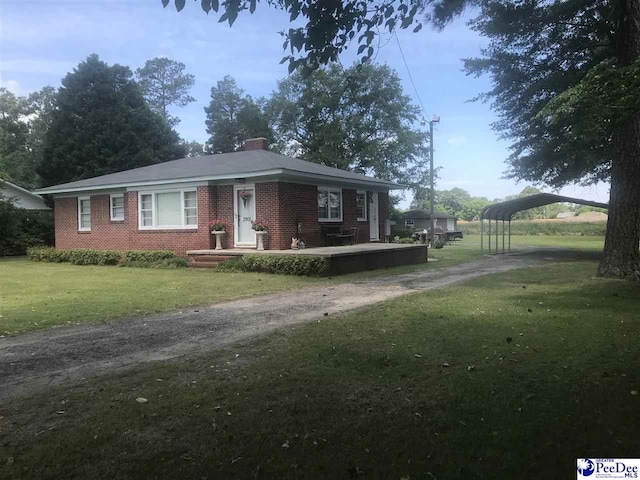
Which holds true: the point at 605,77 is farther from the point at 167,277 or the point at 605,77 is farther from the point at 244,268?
the point at 167,277

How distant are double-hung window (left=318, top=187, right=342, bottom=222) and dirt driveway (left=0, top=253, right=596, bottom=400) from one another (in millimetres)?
8405

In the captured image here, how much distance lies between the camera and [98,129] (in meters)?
34.0

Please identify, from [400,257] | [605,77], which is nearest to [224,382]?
[605,77]

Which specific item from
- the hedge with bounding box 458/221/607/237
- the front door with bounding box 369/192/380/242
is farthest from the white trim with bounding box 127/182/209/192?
the hedge with bounding box 458/221/607/237

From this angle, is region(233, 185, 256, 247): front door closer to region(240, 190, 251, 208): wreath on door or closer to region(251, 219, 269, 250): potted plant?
region(240, 190, 251, 208): wreath on door

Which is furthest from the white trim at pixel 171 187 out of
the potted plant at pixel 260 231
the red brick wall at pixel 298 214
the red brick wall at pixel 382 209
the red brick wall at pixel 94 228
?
the red brick wall at pixel 382 209

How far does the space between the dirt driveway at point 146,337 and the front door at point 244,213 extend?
23.4 ft

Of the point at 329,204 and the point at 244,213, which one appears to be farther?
the point at 329,204

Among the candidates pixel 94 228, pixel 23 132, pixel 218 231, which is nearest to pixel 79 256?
pixel 94 228

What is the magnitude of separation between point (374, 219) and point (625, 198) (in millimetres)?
11657

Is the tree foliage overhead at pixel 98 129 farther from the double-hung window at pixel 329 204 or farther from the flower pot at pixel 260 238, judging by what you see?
the flower pot at pixel 260 238

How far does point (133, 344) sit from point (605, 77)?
872 centimetres

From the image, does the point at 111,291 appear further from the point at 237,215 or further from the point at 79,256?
the point at 79,256

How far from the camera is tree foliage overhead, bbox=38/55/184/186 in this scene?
110 feet
